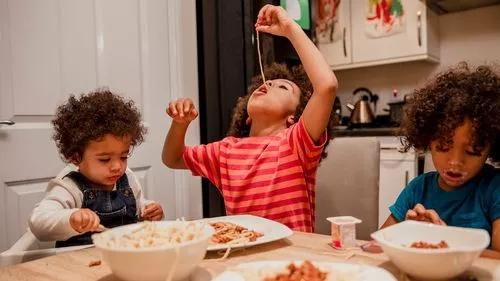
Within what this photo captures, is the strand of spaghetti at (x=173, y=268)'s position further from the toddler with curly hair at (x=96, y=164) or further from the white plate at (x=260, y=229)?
the toddler with curly hair at (x=96, y=164)

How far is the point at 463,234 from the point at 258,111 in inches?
31.1

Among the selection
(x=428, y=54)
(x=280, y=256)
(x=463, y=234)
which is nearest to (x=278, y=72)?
(x=280, y=256)

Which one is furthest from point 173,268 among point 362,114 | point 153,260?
point 362,114

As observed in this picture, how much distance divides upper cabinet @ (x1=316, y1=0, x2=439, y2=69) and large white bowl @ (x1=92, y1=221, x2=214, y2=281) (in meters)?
3.01

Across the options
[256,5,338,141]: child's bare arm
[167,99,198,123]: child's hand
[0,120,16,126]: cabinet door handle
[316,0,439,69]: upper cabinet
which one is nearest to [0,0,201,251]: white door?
[0,120,16,126]: cabinet door handle

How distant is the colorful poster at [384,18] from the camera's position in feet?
10.8

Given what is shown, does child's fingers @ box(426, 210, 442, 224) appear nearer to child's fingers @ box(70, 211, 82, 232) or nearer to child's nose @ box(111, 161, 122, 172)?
child's fingers @ box(70, 211, 82, 232)

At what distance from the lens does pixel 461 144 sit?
1.01m

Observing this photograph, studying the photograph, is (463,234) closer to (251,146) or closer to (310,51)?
(310,51)

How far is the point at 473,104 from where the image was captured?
1.03 meters

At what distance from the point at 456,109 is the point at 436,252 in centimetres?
51

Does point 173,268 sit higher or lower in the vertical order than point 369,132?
lower

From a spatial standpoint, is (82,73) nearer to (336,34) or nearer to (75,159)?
(75,159)

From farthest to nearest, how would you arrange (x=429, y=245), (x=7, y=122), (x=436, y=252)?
(x=7, y=122)
(x=429, y=245)
(x=436, y=252)
